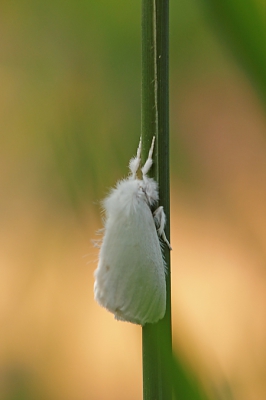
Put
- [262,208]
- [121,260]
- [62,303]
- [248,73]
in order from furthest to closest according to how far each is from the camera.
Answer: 1. [62,303]
2. [262,208]
3. [121,260]
4. [248,73]

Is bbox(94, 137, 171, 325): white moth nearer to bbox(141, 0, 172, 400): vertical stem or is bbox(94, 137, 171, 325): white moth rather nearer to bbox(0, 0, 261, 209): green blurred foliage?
bbox(141, 0, 172, 400): vertical stem

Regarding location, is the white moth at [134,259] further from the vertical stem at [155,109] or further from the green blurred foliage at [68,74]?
the green blurred foliage at [68,74]

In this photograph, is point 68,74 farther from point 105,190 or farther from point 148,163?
point 148,163

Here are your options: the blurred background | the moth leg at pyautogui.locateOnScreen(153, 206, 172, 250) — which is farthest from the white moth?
the blurred background

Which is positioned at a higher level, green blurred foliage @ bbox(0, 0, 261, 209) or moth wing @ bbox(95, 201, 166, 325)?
green blurred foliage @ bbox(0, 0, 261, 209)

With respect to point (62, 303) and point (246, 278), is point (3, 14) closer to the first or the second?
point (62, 303)

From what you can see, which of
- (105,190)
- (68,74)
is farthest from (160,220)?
(68,74)

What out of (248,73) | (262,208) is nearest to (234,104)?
(262,208)

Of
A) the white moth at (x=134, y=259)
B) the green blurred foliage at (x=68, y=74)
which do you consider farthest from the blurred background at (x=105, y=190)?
the white moth at (x=134, y=259)
